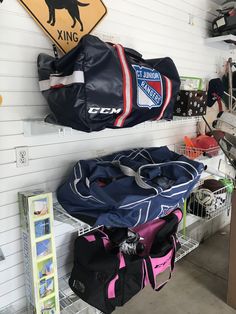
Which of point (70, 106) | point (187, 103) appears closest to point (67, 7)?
point (70, 106)

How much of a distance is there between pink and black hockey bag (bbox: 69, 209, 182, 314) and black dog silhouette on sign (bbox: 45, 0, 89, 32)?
1134 millimetres

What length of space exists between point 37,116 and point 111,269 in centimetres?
85

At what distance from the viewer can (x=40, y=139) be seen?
1.43 meters

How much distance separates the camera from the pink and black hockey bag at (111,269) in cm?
141

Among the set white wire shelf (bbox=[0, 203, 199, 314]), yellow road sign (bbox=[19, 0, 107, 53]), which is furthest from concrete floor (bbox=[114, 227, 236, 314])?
yellow road sign (bbox=[19, 0, 107, 53])

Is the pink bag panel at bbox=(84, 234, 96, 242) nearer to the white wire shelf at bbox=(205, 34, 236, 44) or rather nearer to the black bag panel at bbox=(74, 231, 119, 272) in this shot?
the black bag panel at bbox=(74, 231, 119, 272)

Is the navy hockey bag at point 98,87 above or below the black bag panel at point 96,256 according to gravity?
above

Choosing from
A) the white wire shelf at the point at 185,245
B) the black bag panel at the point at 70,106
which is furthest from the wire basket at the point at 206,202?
the black bag panel at the point at 70,106

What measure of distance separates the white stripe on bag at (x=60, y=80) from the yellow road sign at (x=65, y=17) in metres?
0.28

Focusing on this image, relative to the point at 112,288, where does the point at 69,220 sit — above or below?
above

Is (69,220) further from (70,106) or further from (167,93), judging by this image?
(167,93)

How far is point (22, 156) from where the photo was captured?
4.48ft

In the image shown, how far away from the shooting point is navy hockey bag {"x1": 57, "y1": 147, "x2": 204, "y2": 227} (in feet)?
4.09

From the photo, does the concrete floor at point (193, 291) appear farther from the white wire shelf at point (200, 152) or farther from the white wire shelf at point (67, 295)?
the white wire shelf at point (200, 152)
